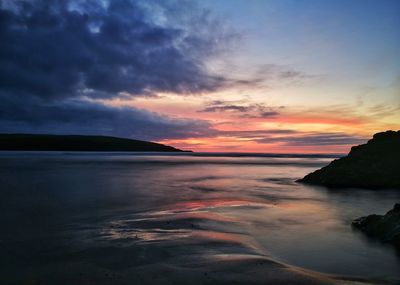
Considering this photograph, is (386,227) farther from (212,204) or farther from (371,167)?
(371,167)

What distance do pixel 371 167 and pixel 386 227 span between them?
73.9ft

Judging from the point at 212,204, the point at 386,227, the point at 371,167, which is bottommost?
the point at 212,204

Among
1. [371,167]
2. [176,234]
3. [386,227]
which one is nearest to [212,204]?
[176,234]

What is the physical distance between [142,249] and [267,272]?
4.20m

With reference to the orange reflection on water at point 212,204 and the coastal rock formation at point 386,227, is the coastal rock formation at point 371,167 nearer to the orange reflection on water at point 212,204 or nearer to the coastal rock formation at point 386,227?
the orange reflection on water at point 212,204

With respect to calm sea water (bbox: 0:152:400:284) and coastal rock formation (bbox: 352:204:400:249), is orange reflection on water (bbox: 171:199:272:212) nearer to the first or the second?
Answer: calm sea water (bbox: 0:152:400:284)

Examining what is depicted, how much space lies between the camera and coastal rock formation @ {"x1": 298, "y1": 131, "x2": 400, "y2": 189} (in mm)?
31438

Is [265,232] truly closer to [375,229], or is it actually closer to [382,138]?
[375,229]

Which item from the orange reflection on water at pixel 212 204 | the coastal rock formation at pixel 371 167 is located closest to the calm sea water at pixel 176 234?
the orange reflection on water at pixel 212 204

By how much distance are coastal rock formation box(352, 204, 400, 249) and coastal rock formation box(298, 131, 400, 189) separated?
19.0 meters

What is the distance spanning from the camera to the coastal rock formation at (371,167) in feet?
103

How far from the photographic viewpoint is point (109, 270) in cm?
873

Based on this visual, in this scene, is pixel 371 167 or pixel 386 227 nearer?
pixel 386 227

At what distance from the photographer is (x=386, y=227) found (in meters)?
13.0
